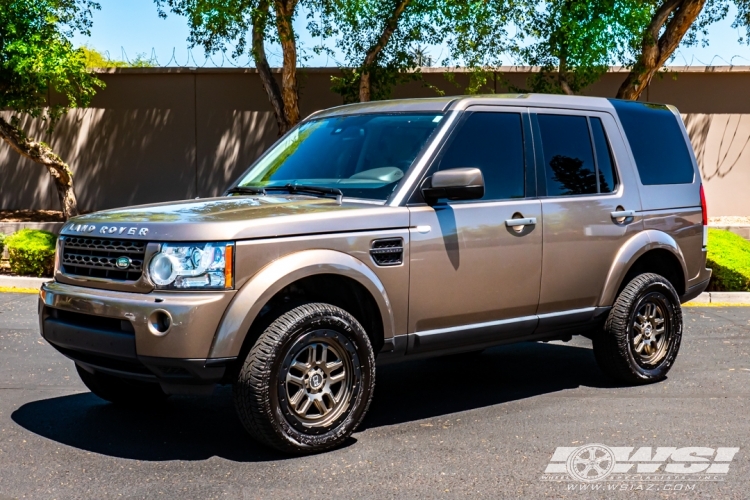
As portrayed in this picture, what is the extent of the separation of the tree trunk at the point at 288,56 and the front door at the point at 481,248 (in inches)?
390

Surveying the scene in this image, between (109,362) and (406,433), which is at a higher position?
(109,362)

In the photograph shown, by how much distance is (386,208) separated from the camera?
561 cm

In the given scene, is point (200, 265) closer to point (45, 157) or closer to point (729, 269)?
point (729, 269)

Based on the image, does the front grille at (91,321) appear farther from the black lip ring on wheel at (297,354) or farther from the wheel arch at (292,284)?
the black lip ring on wheel at (297,354)

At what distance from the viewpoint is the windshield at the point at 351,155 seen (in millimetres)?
5969

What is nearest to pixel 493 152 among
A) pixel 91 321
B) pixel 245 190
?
pixel 245 190

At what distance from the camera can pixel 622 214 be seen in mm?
6836

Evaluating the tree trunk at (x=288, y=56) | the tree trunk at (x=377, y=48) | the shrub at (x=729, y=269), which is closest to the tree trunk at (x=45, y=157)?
the tree trunk at (x=288, y=56)

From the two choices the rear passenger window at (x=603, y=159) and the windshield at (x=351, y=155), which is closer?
the windshield at (x=351, y=155)

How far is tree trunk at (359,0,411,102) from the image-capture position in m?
16.1

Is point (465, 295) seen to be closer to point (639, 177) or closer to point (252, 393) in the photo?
point (252, 393)

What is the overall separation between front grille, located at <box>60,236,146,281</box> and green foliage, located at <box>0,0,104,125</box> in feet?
35.9

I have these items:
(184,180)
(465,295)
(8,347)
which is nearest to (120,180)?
(184,180)

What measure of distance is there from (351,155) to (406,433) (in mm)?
1839
